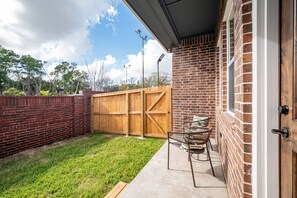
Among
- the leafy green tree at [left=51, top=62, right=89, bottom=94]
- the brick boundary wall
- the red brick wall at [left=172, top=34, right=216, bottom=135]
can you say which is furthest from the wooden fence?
the leafy green tree at [left=51, top=62, right=89, bottom=94]

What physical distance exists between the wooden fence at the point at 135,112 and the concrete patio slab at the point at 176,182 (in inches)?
83.7

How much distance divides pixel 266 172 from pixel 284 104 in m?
0.45

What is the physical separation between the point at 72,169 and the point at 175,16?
3867 millimetres

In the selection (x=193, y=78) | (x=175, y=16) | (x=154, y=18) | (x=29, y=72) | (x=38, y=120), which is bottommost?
(x=38, y=120)

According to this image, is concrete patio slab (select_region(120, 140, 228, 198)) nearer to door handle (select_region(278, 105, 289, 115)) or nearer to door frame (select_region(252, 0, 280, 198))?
door frame (select_region(252, 0, 280, 198))

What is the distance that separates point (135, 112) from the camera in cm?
553

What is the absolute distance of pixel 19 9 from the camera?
573 centimetres

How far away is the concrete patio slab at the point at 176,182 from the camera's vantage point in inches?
79.3

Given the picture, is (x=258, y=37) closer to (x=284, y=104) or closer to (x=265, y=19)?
(x=265, y=19)

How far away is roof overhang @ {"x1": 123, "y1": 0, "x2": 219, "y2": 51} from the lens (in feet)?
8.94

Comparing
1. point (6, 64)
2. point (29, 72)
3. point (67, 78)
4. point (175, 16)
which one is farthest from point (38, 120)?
point (29, 72)

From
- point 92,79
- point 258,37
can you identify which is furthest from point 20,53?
point 258,37

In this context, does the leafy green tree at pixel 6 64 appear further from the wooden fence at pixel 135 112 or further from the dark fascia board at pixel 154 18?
the dark fascia board at pixel 154 18

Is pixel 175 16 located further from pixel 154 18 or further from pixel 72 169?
pixel 72 169
